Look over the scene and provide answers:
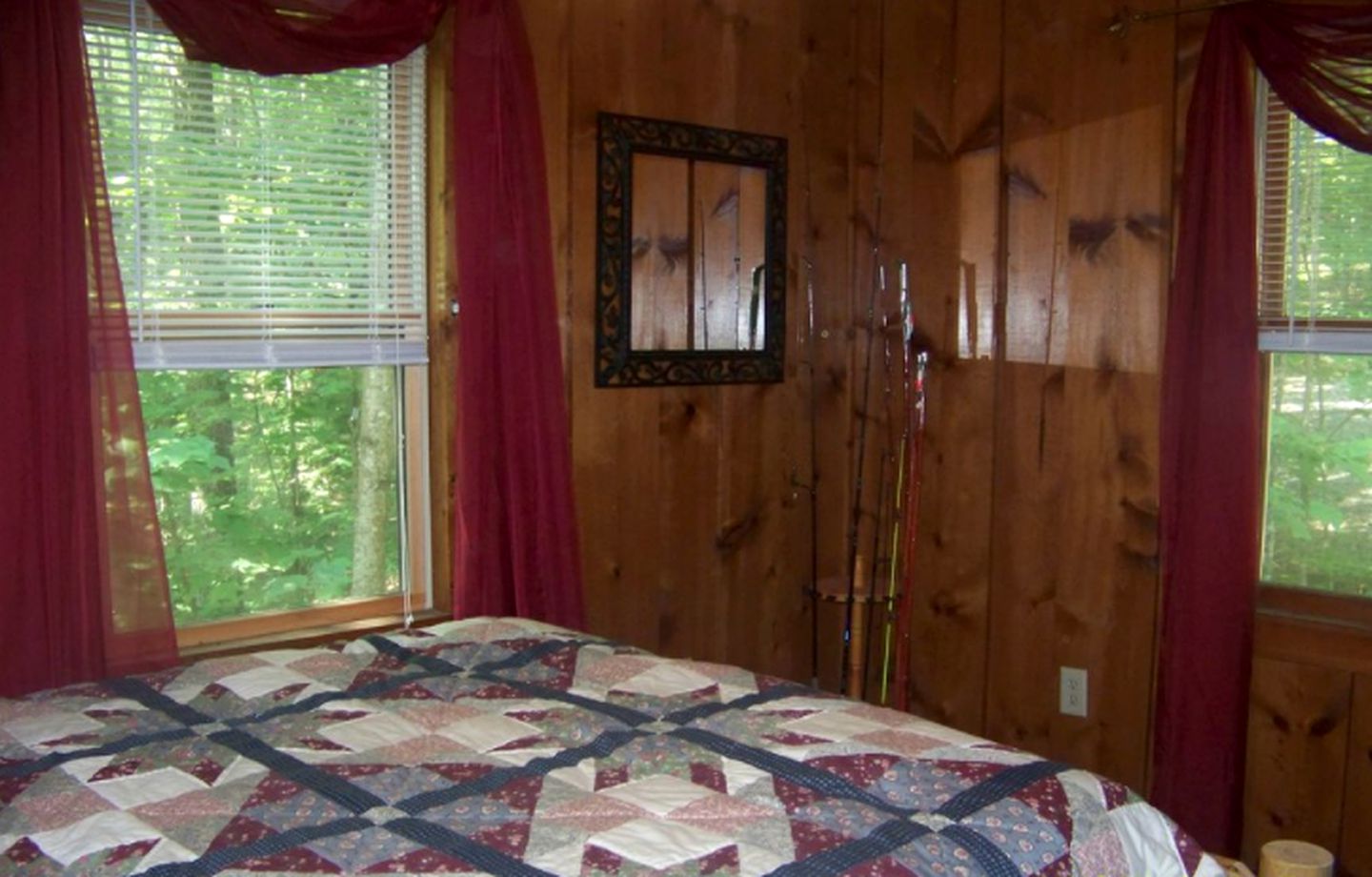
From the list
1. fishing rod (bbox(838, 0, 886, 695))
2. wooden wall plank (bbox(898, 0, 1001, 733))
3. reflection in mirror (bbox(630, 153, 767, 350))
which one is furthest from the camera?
fishing rod (bbox(838, 0, 886, 695))

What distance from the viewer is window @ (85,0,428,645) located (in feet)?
7.96

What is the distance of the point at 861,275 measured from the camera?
3629 millimetres

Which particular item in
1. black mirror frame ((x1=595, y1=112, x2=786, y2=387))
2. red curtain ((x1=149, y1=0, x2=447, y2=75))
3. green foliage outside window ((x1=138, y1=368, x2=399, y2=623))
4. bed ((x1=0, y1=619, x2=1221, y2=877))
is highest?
red curtain ((x1=149, y1=0, x2=447, y2=75))

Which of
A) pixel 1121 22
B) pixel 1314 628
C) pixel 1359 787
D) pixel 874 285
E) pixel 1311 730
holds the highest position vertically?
pixel 1121 22

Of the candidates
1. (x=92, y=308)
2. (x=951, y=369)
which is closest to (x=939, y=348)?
(x=951, y=369)

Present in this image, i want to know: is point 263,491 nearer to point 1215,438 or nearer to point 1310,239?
point 1215,438

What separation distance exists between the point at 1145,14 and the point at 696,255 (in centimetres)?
120

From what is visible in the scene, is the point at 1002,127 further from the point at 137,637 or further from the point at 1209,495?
the point at 137,637

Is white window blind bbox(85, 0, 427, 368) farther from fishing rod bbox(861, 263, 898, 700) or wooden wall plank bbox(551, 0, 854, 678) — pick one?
fishing rod bbox(861, 263, 898, 700)

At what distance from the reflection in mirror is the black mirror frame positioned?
2 cm

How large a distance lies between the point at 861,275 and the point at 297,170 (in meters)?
1.62

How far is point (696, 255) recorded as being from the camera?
3.28 meters

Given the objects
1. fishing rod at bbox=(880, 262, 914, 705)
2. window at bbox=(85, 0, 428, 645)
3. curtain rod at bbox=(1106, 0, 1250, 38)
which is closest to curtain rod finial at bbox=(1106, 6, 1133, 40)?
curtain rod at bbox=(1106, 0, 1250, 38)

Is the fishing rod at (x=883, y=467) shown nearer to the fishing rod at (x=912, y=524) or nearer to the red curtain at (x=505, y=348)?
the fishing rod at (x=912, y=524)
